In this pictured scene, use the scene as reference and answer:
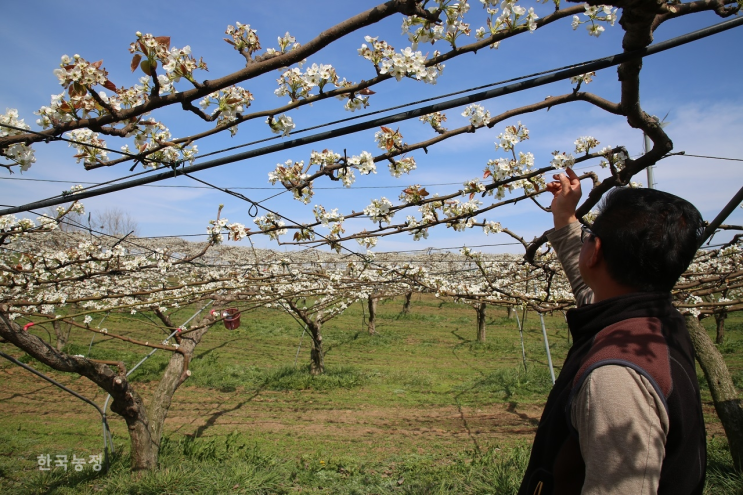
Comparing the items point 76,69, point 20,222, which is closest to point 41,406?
point 20,222

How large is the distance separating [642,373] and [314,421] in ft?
25.6

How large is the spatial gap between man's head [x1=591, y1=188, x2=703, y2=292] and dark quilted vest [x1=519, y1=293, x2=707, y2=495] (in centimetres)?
6

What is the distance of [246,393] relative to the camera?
965cm

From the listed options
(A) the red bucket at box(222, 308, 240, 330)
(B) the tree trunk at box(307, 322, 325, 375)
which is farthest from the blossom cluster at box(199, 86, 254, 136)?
(B) the tree trunk at box(307, 322, 325, 375)

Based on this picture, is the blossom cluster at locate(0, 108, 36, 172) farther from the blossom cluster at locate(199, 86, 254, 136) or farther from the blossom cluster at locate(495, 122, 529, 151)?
the blossom cluster at locate(495, 122, 529, 151)

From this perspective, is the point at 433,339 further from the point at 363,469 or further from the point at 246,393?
the point at 363,469

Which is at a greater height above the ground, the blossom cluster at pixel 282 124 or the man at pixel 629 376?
the blossom cluster at pixel 282 124

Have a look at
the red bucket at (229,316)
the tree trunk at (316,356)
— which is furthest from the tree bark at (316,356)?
the red bucket at (229,316)

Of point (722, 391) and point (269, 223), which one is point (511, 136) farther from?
point (722, 391)

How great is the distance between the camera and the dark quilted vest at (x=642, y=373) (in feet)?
2.88

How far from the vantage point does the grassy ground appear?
5043 mm

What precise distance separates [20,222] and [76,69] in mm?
3795

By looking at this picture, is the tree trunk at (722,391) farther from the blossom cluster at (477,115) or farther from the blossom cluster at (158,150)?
the blossom cluster at (158,150)

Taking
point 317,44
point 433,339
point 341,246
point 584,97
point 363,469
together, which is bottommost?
point 363,469
